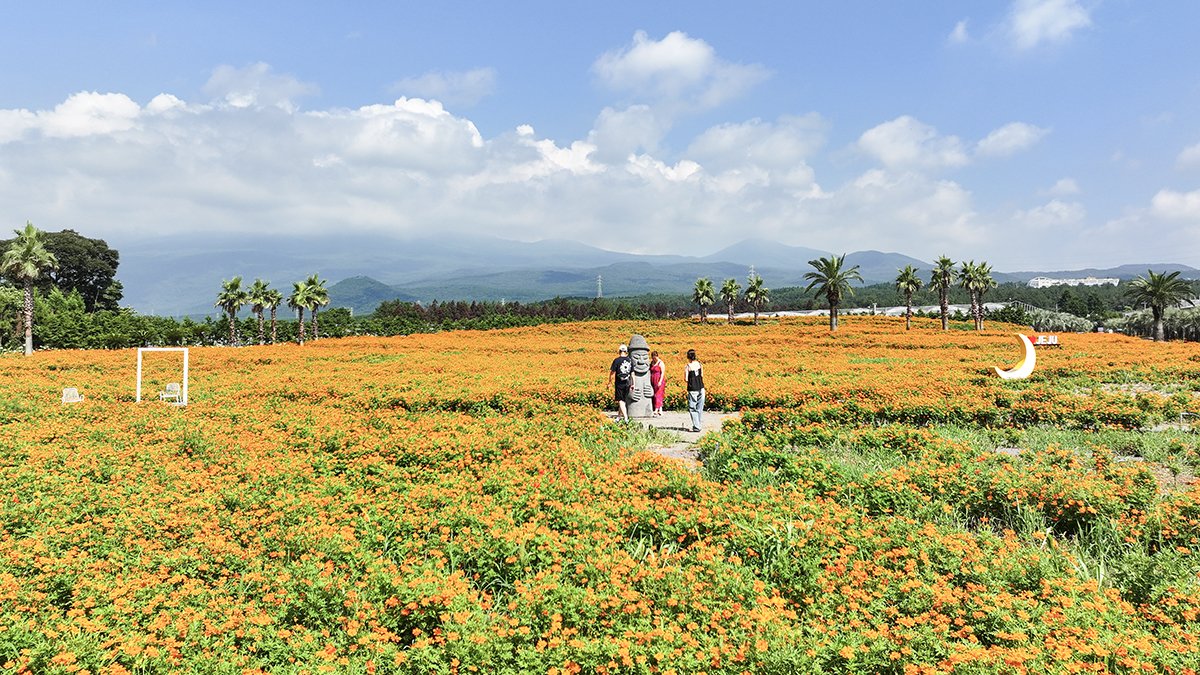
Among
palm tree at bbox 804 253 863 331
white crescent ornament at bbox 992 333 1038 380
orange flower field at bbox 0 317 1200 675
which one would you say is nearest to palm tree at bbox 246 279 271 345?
palm tree at bbox 804 253 863 331

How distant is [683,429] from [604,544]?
27.5ft

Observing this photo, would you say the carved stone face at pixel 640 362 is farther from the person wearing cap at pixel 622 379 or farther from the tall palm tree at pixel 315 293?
the tall palm tree at pixel 315 293

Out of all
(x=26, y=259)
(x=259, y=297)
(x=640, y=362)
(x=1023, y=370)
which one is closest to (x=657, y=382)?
(x=640, y=362)

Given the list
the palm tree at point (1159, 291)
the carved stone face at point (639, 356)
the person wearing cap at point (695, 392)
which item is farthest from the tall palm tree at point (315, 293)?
the palm tree at point (1159, 291)

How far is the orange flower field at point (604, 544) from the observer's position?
528 cm

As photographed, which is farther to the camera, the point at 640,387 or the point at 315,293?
the point at 315,293

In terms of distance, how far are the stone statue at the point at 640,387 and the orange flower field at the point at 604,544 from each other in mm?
1526

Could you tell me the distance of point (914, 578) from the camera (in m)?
6.33

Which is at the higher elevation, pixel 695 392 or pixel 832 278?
pixel 832 278

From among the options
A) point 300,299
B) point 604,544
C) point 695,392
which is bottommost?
point 604,544

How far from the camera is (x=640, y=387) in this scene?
15938mm

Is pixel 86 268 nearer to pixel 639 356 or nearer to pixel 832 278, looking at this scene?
pixel 832 278

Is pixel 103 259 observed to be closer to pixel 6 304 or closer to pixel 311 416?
pixel 6 304

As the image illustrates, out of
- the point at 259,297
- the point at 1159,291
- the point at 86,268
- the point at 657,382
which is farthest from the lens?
the point at 86,268
